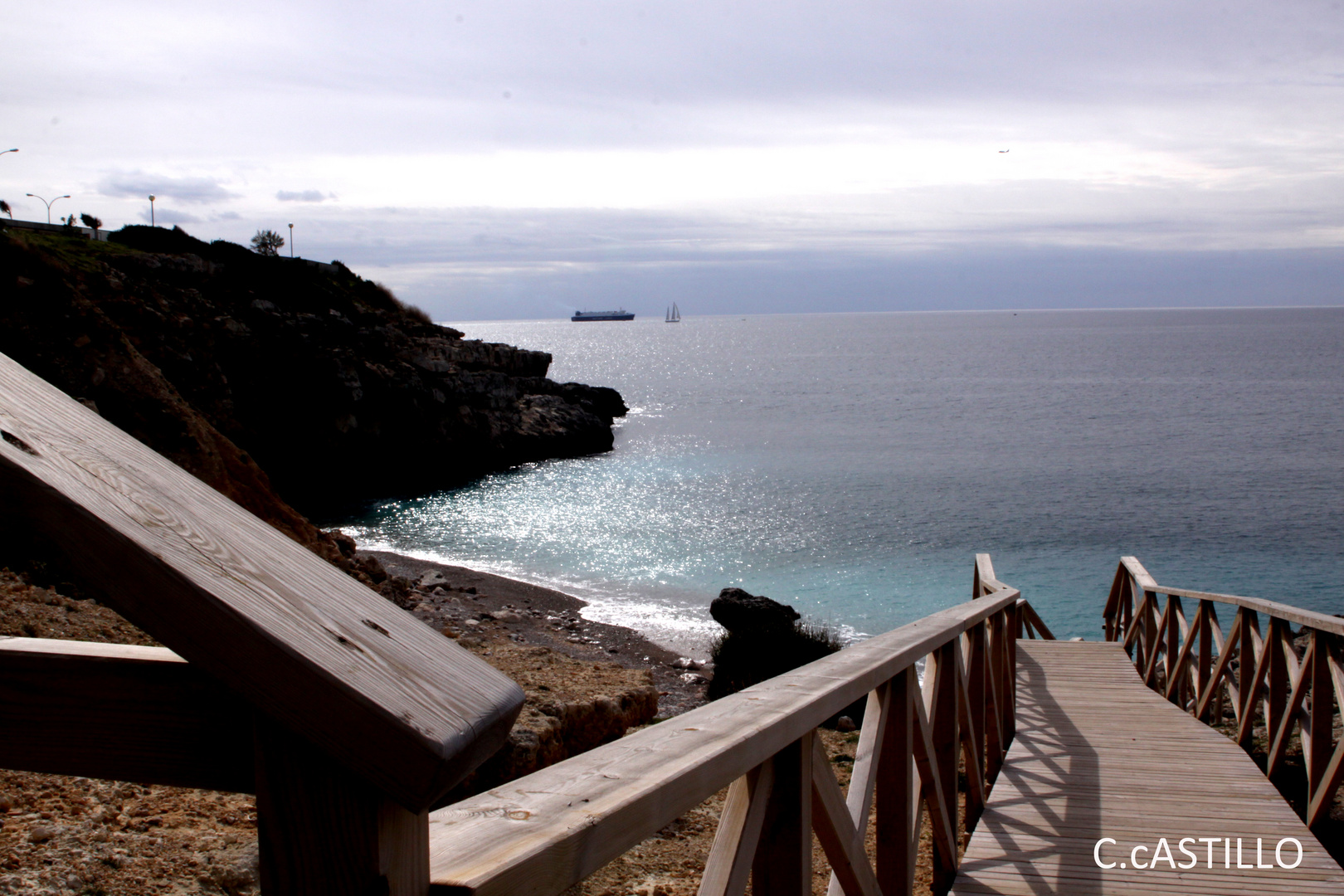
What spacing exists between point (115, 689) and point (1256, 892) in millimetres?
4449

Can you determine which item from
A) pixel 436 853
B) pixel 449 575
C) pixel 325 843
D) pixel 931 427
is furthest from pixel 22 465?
pixel 931 427

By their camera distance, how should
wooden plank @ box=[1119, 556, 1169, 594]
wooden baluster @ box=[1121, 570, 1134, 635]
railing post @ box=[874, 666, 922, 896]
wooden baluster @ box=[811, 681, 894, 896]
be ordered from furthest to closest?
wooden baluster @ box=[1121, 570, 1134, 635] < wooden plank @ box=[1119, 556, 1169, 594] < railing post @ box=[874, 666, 922, 896] < wooden baluster @ box=[811, 681, 894, 896]

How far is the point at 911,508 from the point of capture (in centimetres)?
3384

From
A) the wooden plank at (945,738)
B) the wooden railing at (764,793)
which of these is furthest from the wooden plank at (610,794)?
the wooden plank at (945,738)

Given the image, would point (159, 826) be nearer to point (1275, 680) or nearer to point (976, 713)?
point (976, 713)

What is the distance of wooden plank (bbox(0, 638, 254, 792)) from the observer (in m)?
0.85

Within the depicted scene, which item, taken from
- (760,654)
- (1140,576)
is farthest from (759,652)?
(1140,576)

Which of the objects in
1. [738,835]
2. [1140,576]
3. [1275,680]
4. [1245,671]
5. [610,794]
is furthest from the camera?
[1140,576]

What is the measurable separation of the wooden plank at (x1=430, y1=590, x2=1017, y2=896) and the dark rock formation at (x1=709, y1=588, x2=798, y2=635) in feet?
47.3

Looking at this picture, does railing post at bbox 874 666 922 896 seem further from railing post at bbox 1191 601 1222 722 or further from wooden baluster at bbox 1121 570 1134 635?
wooden baluster at bbox 1121 570 1134 635

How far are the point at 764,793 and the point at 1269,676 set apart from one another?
17.8 ft

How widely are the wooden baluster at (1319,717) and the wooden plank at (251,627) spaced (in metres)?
5.57

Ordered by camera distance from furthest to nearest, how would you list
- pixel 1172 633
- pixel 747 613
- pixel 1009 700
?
1. pixel 747 613
2. pixel 1172 633
3. pixel 1009 700

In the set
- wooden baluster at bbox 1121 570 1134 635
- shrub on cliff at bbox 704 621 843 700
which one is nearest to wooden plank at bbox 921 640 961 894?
wooden baluster at bbox 1121 570 1134 635
